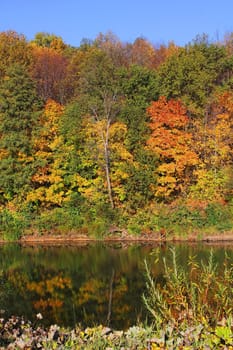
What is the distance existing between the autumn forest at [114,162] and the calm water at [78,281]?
248 centimetres

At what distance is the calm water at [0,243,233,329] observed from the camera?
1245cm

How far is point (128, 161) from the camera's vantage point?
90.8 feet

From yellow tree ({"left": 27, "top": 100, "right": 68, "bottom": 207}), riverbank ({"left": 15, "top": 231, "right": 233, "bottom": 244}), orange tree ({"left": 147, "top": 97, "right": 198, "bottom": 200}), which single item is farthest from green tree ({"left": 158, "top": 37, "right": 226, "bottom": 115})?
riverbank ({"left": 15, "top": 231, "right": 233, "bottom": 244})

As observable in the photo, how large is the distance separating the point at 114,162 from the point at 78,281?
1204 centimetres

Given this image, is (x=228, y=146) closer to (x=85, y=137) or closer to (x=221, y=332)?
(x=85, y=137)

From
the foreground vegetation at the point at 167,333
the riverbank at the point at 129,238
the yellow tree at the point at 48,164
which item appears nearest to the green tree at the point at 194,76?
the yellow tree at the point at 48,164

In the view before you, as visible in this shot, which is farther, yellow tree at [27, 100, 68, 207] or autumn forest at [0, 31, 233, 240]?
yellow tree at [27, 100, 68, 207]

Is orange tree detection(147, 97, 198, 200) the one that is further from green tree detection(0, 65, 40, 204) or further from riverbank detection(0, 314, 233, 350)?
riverbank detection(0, 314, 233, 350)

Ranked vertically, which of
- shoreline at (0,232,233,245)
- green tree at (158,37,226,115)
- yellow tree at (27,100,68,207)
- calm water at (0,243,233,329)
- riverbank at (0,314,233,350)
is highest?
green tree at (158,37,226,115)

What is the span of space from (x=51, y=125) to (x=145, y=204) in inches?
272

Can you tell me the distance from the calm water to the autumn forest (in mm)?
2480

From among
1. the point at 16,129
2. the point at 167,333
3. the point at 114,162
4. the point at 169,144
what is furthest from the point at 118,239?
the point at 167,333

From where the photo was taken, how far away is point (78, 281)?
1692 centimetres

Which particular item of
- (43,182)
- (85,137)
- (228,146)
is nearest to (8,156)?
(43,182)
